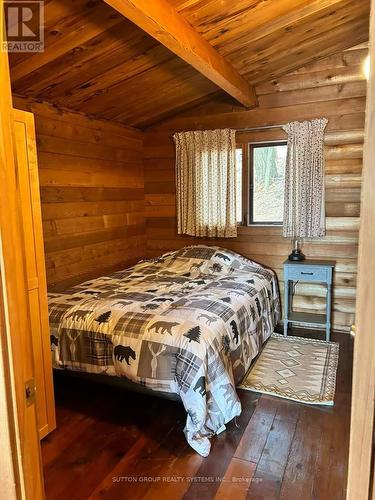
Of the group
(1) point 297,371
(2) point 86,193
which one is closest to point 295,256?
(1) point 297,371

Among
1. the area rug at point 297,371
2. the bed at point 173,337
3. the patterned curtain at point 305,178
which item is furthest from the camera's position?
the patterned curtain at point 305,178

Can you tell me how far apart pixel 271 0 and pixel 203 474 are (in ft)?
9.26

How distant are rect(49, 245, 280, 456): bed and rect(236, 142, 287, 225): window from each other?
1.06 metres

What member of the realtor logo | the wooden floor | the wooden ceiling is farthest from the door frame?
the wooden ceiling

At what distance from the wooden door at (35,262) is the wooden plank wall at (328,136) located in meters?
2.49

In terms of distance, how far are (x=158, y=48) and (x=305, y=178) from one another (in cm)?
189

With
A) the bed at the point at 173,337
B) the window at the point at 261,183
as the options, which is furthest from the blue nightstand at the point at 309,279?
the window at the point at 261,183

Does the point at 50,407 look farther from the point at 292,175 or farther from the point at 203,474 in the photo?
the point at 292,175

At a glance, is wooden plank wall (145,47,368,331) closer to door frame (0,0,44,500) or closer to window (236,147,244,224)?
window (236,147,244,224)

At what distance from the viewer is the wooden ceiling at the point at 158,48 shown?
2.25 metres

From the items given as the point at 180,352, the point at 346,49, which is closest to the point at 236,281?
the point at 180,352

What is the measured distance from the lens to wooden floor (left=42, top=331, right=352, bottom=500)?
1.69 meters

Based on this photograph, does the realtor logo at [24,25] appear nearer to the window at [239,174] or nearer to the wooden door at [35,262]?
the wooden door at [35,262]

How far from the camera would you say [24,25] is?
2.07 metres
